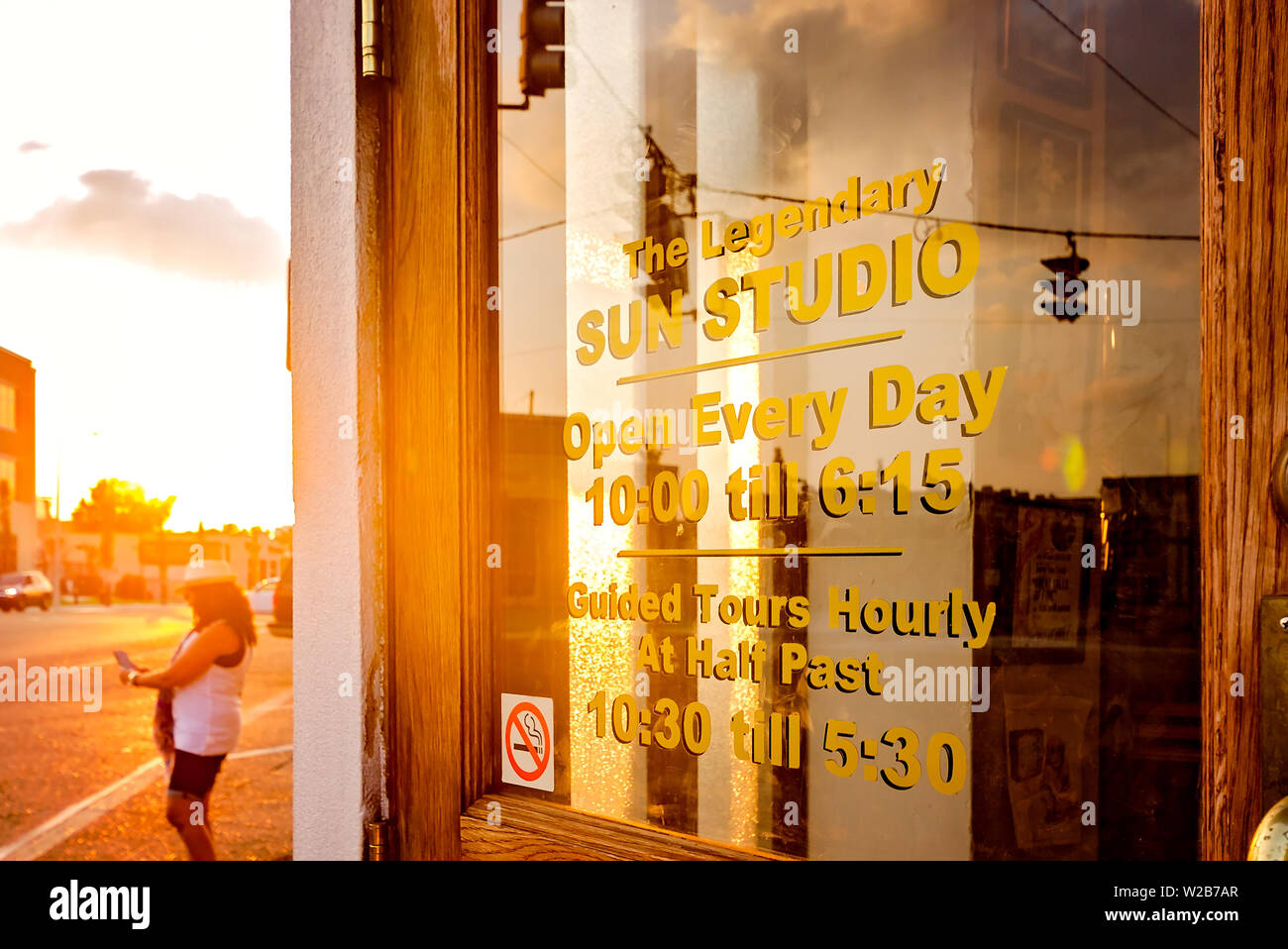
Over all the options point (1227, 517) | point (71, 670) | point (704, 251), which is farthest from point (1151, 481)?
point (71, 670)

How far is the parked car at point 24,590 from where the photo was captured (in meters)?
22.1

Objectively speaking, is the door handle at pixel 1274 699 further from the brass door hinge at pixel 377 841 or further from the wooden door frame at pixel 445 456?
the brass door hinge at pixel 377 841

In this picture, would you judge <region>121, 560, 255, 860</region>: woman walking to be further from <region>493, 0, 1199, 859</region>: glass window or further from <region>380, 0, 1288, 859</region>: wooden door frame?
<region>493, 0, 1199, 859</region>: glass window

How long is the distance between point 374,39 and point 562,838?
138cm

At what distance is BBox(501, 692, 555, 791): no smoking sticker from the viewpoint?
151 cm

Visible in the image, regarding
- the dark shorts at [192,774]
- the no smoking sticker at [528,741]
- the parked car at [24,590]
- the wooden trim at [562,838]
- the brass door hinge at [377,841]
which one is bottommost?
the parked car at [24,590]

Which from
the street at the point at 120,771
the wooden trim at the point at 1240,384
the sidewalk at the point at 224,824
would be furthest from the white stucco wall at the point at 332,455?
the street at the point at 120,771

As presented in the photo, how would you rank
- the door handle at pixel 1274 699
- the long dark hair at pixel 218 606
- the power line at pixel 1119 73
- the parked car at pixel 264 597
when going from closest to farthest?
the door handle at pixel 1274 699
the power line at pixel 1119 73
the long dark hair at pixel 218 606
the parked car at pixel 264 597

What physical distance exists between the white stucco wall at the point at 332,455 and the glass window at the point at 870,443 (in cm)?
26

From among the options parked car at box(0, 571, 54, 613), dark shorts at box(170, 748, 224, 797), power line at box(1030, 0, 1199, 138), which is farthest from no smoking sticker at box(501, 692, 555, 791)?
parked car at box(0, 571, 54, 613)

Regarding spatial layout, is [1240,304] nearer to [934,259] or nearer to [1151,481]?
[1151,481]

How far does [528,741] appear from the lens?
153 centimetres

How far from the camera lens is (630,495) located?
149 centimetres
